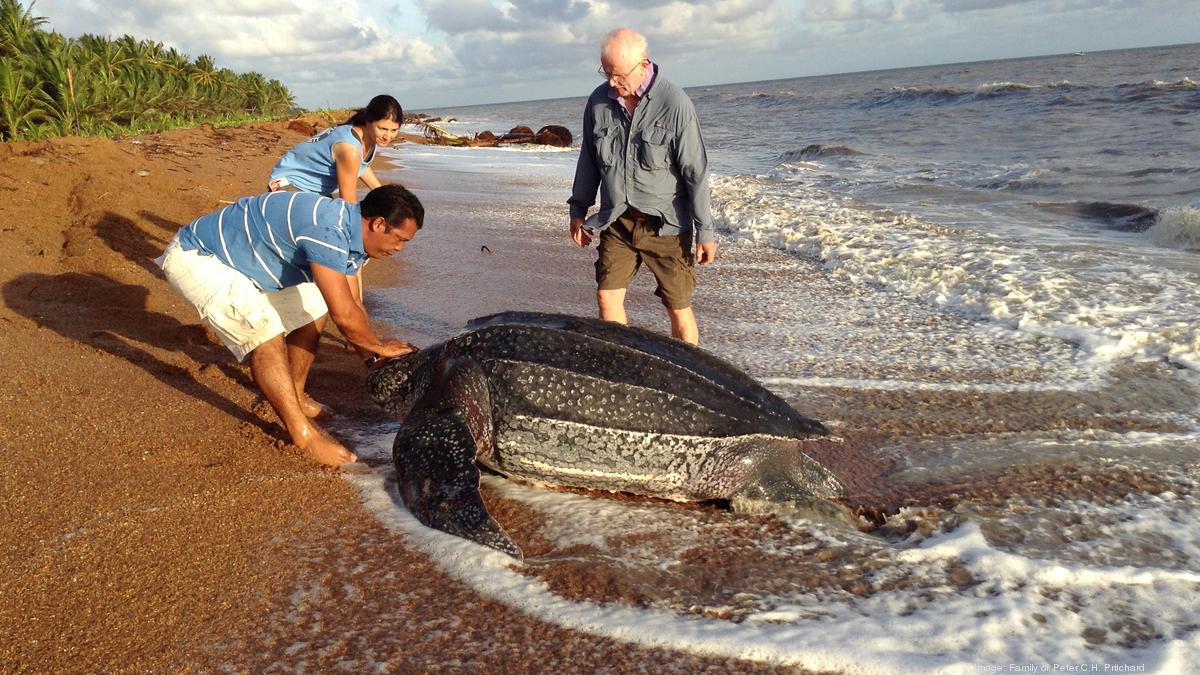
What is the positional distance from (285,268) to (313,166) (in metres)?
1.52

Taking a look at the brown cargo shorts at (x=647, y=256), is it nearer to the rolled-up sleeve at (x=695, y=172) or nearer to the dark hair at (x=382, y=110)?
the rolled-up sleeve at (x=695, y=172)

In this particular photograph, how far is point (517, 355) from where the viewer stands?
264 cm

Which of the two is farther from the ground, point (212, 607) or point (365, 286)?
point (365, 286)

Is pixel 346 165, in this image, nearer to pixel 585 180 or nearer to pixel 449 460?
pixel 585 180

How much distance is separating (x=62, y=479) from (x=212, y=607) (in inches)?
38.1

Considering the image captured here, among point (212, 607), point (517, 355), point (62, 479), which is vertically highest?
point (517, 355)

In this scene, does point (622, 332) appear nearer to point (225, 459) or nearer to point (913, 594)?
point (913, 594)

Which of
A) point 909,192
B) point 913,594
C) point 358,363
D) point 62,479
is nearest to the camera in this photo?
point 913,594

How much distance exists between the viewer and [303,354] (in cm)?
330

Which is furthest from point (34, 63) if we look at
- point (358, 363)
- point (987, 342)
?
point (987, 342)

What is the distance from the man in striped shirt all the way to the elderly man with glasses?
1.04 meters

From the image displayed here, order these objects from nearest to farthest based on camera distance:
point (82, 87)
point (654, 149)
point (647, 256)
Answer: point (654, 149) < point (647, 256) < point (82, 87)

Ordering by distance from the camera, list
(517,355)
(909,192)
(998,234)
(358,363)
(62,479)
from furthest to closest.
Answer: (909,192), (998,234), (358,363), (517,355), (62,479)

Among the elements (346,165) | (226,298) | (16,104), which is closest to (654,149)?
(346,165)
